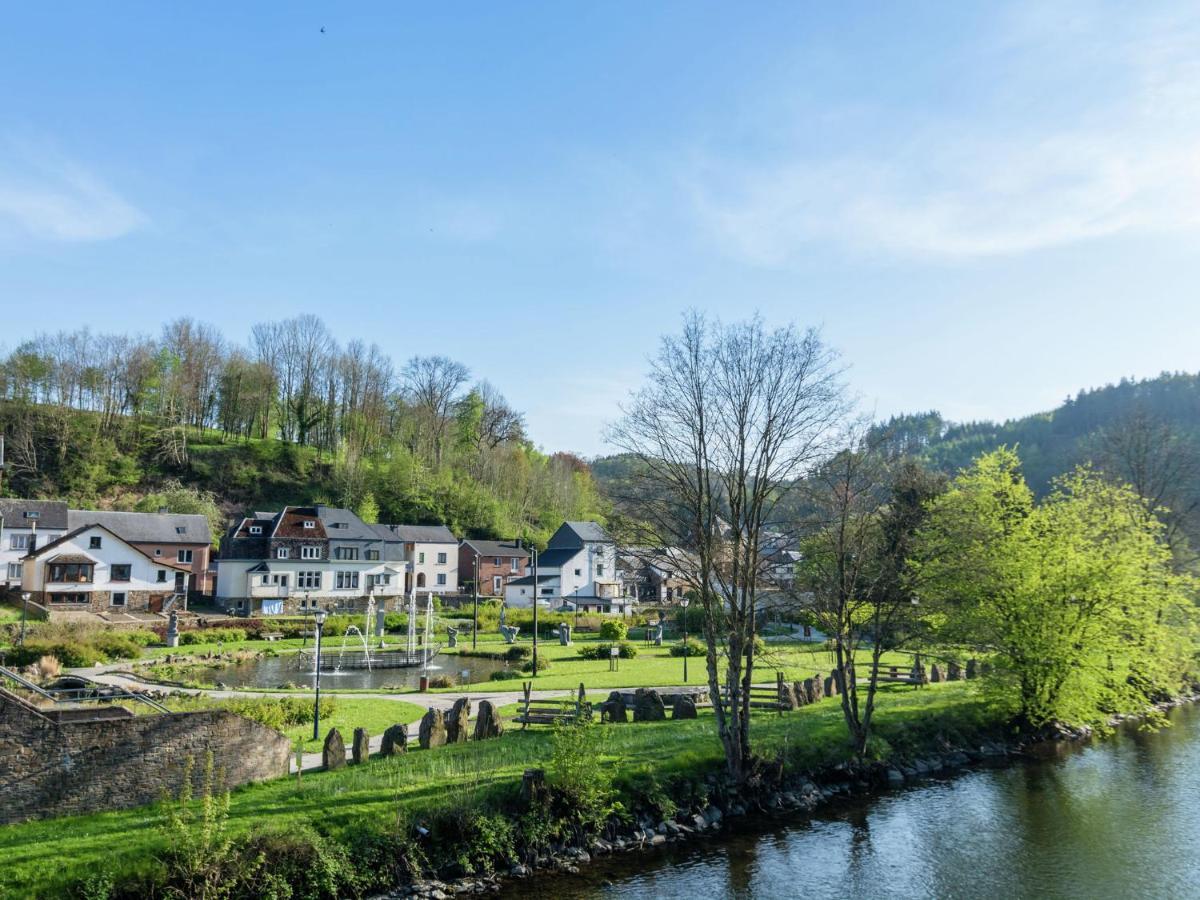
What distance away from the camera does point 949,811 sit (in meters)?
19.9

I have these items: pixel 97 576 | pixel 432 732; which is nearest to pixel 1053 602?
pixel 432 732

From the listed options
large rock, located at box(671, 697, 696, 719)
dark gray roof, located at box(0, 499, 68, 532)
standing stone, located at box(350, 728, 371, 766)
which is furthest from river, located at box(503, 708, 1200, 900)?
dark gray roof, located at box(0, 499, 68, 532)

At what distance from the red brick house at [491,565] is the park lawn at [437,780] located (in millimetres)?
57690

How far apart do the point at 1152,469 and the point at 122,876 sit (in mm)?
50723

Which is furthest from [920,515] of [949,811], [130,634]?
[130,634]

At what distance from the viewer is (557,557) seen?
7900 centimetres

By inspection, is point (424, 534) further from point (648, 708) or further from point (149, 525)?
point (648, 708)

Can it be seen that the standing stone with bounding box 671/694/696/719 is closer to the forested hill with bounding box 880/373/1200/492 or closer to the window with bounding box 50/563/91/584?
the window with bounding box 50/563/91/584

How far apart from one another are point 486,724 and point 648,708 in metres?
5.69

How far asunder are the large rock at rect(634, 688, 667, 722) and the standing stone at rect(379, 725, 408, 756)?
8.19 meters

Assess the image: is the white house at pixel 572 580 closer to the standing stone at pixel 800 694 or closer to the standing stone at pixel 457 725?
the standing stone at pixel 800 694

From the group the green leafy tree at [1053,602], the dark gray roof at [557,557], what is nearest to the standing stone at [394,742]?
the green leafy tree at [1053,602]

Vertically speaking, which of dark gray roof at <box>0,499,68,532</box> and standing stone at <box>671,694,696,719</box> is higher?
dark gray roof at <box>0,499,68,532</box>

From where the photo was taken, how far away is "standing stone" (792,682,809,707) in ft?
95.6
